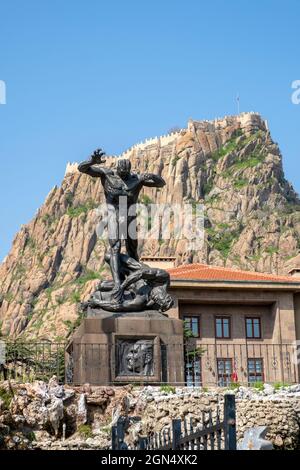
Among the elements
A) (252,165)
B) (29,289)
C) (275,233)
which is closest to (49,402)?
(275,233)

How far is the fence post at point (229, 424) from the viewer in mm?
7891

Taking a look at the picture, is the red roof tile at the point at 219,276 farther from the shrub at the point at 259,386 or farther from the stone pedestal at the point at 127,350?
the shrub at the point at 259,386

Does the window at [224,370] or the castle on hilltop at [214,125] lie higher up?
the castle on hilltop at [214,125]

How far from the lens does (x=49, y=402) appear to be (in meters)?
14.4

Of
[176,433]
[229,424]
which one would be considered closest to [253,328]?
[176,433]

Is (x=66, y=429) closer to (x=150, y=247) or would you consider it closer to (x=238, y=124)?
(x=150, y=247)

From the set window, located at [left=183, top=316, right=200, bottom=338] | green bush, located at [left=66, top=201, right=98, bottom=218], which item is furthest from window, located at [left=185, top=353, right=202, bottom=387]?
green bush, located at [left=66, top=201, right=98, bottom=218]

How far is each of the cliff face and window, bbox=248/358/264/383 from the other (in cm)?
8657

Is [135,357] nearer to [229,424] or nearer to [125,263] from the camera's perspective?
[125,263]

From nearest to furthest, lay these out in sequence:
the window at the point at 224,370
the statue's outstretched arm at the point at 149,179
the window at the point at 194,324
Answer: the statue's outstretched arm at the point at 149,179
the window at the point at 224,370
the window at the point at 194,324

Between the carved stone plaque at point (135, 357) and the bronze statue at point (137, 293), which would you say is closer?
the carved stone plaque at point (135, 357)

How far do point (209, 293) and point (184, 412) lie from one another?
92.8 feet

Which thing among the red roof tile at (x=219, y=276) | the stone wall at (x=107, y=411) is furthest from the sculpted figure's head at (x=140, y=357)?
the red roof tile at (x=219, y=276)

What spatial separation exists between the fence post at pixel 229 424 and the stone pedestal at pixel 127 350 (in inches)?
305
